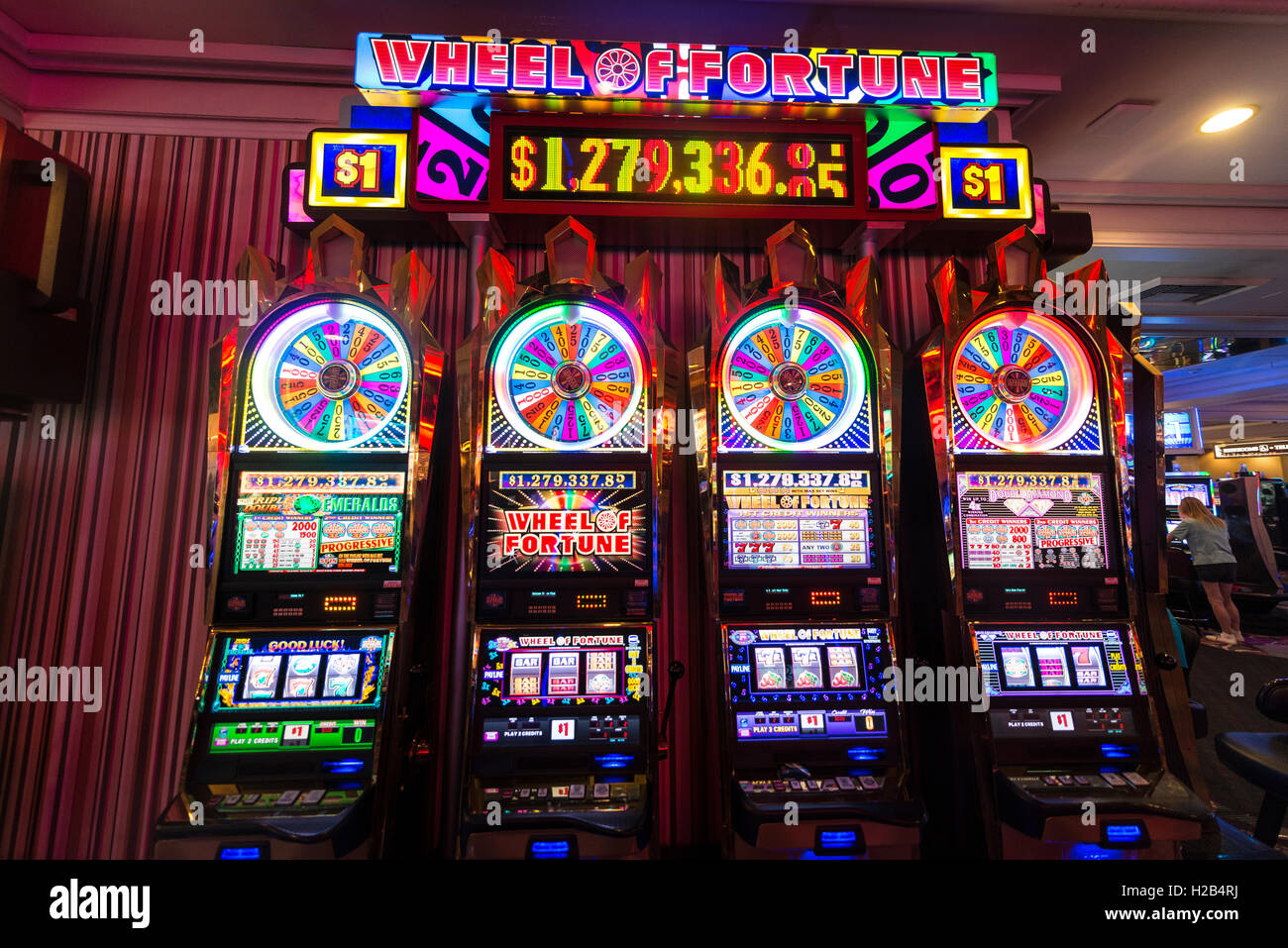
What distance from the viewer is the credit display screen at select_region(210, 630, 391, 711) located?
2135 mm

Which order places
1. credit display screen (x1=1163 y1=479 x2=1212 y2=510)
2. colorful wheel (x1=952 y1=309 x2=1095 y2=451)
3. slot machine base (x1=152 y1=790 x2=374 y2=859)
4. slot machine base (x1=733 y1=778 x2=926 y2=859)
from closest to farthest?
slot machine base (x1=152 y1=790 x2=374 y2=859), slot machine base (x1=733 y1=778 x2=926 y2=859), colorful wheel (x1=952 y1=309 x2=1095 y2=451), credit display screen (x1=1163 y1=479 x2=1212 y2=510)

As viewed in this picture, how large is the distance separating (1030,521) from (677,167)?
203 cm

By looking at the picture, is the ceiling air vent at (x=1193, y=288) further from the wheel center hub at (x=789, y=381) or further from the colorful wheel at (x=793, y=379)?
the wheel center hub at (x=789, y=381)

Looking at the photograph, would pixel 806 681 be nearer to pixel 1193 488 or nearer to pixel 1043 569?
pixel 1043 569

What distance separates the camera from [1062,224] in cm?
326

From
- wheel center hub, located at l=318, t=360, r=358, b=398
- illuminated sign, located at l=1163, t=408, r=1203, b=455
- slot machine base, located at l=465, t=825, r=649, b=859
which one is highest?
illuminated sign, located at l=1163, t=408, r=1203, b=455

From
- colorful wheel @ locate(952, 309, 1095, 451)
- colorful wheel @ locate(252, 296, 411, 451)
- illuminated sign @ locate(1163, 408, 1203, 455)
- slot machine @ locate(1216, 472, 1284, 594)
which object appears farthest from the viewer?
illuminated sign @ locate(1163, 408, 1203, 455)

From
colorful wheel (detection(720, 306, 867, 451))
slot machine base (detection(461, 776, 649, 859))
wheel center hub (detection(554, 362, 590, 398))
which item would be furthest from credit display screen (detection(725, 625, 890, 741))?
wheel center hub (detection(554, 362, 590, 398))

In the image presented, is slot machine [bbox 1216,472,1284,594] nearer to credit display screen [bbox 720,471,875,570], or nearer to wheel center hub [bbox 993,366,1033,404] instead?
wheel center hub [bbox 993,366,1033,404]

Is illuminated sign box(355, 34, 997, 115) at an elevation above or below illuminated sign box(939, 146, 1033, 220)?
above

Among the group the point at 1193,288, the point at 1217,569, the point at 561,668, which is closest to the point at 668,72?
the point at 561,668

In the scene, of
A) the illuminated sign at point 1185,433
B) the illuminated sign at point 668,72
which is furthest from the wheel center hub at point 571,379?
the illuminated sign at point 1185,433

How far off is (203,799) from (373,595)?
0.76 metres

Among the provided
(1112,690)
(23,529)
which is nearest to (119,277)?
(23,529)
